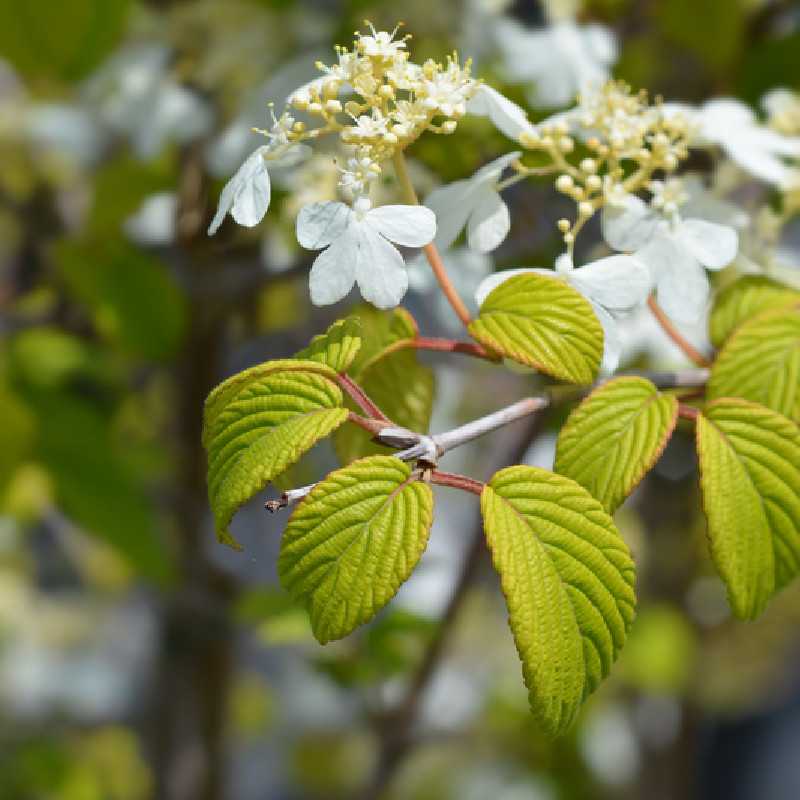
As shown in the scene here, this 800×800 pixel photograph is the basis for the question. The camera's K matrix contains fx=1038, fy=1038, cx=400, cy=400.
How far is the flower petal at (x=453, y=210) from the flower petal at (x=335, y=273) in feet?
0.26

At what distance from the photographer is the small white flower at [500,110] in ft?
1.31

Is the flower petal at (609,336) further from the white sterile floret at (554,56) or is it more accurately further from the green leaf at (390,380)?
the white sterile floret at (554,56)

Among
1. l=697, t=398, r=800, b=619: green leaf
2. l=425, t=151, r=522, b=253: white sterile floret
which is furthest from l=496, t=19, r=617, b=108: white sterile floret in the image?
l=697, t=398, r=800, b=619: green leaf

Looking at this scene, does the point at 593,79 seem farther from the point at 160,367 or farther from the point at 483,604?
the point at 483,604

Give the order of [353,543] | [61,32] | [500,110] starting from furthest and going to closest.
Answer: [61,32] < [500,110] < [353,543]

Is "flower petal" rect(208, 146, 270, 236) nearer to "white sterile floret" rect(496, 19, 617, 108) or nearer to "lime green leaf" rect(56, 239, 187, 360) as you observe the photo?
"white sterile floret" rect(496, 19, 617, 108)

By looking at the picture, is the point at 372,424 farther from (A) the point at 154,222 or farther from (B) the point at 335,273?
(A) the point at 154,222

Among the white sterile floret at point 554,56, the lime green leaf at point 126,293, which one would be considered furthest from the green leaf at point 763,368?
the lime green leaf at point 126,293

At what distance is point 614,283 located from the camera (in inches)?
15.2

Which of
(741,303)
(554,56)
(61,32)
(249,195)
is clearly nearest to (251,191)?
(249,195)

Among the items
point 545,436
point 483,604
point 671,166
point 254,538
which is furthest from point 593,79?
point 483,604

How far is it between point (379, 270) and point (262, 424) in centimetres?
7

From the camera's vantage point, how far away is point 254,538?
56 cm

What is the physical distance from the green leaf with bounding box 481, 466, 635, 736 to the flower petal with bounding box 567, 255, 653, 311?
0.09 meters
